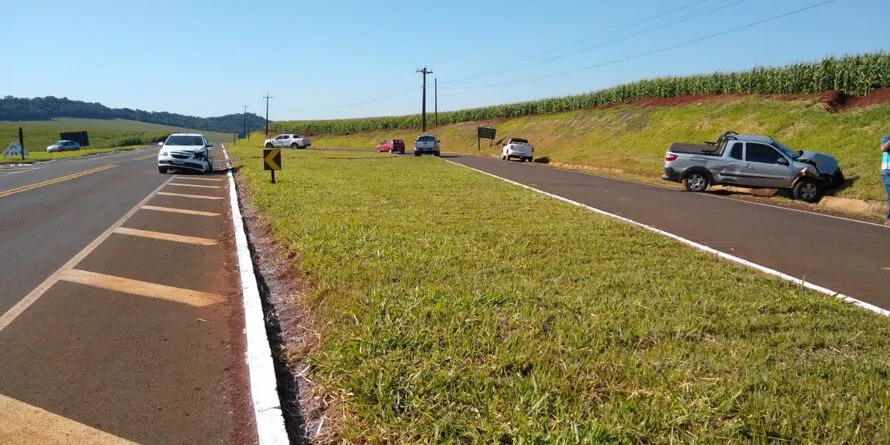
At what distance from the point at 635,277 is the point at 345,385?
3.39 metres

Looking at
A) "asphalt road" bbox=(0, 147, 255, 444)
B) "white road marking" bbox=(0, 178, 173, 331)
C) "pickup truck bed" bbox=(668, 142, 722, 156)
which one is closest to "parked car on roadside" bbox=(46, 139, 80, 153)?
"asphalt road" bbox=(0, 147, 255, 444)

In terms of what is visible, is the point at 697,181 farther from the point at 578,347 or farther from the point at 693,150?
the point at 578,347

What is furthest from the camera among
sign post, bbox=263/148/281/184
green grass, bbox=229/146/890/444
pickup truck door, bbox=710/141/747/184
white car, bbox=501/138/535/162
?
white car, bbox=501/138/535/162

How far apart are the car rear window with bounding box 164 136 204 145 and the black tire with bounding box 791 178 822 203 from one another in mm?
20270

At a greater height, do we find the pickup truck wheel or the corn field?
the corn field

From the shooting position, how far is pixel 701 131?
33812mm

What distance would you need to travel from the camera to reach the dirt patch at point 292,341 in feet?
11.4

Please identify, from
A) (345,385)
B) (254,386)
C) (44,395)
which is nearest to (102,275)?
(44,395)

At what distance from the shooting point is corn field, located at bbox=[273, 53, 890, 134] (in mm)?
29312

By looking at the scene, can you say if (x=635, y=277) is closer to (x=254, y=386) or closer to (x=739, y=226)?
(x=254, y=386)

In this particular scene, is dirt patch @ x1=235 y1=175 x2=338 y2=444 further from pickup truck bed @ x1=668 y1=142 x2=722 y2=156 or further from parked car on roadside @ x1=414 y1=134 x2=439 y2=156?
parked car on roadside @ x1=414 y1=134 x2=439 y2=156

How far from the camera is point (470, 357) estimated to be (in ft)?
13.0

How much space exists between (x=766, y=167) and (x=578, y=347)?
612 inches

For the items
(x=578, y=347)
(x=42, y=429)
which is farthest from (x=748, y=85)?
(x=42, y=429)
